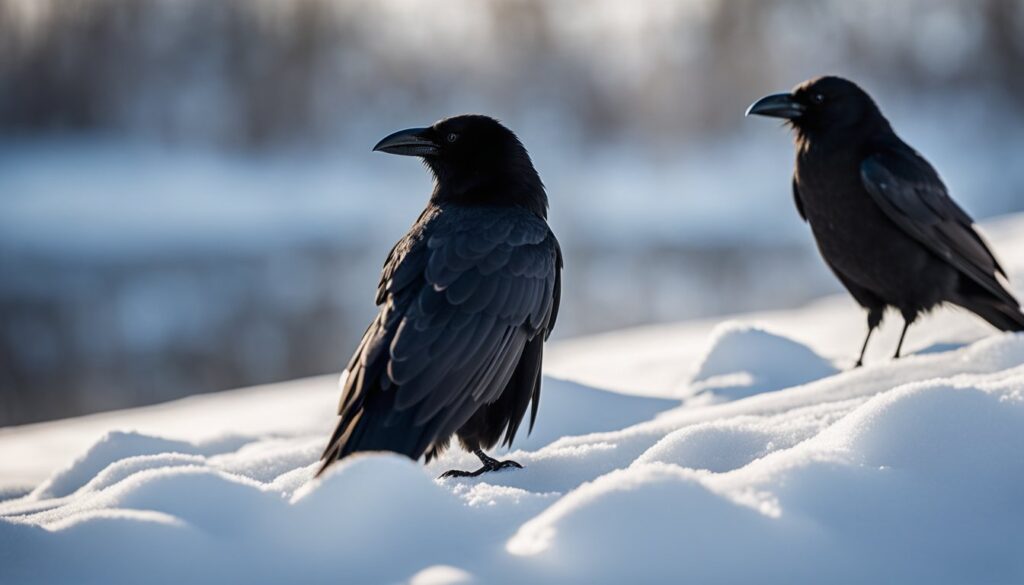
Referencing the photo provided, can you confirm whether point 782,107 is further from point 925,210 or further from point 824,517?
point 824,517

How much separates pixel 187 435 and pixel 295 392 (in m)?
1.45

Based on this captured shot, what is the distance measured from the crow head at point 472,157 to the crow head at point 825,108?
194cm

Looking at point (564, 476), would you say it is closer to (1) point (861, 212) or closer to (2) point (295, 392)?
(1) point (861, 212)

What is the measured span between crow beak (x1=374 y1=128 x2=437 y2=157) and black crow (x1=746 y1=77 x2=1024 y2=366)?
2136 mm

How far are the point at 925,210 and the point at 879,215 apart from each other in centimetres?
27

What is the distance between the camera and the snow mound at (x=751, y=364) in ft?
16.3

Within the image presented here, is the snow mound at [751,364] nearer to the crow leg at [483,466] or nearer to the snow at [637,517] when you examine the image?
the crow leg at [483,466]

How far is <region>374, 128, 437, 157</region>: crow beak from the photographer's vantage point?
434 cm

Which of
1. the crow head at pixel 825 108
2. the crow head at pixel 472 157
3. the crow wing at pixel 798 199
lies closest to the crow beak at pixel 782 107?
the crow head at pixel 825 108

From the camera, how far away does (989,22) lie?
27.9 m

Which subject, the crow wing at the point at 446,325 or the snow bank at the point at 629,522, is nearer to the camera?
the snow bank at the point at 629,522

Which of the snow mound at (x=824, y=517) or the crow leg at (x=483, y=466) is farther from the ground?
the snow mound at (x=824, y=517)

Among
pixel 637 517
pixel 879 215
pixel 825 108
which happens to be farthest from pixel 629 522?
pixel 825 108

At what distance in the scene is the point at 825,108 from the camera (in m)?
5.67
